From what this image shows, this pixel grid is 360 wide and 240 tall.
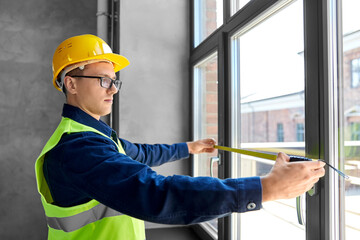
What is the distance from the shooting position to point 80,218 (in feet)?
4.15

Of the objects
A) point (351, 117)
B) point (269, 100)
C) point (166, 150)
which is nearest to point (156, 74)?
point (166, 150)

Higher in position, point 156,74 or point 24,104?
point 156,74

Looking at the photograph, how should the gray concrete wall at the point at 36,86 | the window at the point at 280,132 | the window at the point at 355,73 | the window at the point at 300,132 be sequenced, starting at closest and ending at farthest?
the window at the point at 355,73
the window at the point at 300,132
the window at the point at 280,132
the gray concrete wall at the point at 36,86

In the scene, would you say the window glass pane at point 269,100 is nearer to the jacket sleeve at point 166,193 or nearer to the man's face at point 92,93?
the jacket sleeve at point 166,193

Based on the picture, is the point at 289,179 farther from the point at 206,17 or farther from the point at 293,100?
the point at 206,17

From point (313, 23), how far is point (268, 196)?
0.68 meters

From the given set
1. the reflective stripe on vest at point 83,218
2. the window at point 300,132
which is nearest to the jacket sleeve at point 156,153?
the reflective stripe on vest at point 83,218

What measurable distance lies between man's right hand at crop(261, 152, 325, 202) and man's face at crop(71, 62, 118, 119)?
0.89 meters

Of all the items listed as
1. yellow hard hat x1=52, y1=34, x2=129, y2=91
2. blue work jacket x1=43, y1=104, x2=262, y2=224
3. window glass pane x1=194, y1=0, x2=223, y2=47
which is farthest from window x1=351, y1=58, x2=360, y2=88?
window glass pane x1=194, y1=0, x2=223, y2=47

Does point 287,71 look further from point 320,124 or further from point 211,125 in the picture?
point 211,125

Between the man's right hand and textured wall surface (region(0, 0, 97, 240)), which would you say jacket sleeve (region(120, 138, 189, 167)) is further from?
textured wall surface (region(0, 0, 97, 240))

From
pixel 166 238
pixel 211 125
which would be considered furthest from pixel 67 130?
pixel 166 238

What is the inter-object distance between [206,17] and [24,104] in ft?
7.43

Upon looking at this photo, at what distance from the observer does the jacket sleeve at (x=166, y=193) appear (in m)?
0.93
